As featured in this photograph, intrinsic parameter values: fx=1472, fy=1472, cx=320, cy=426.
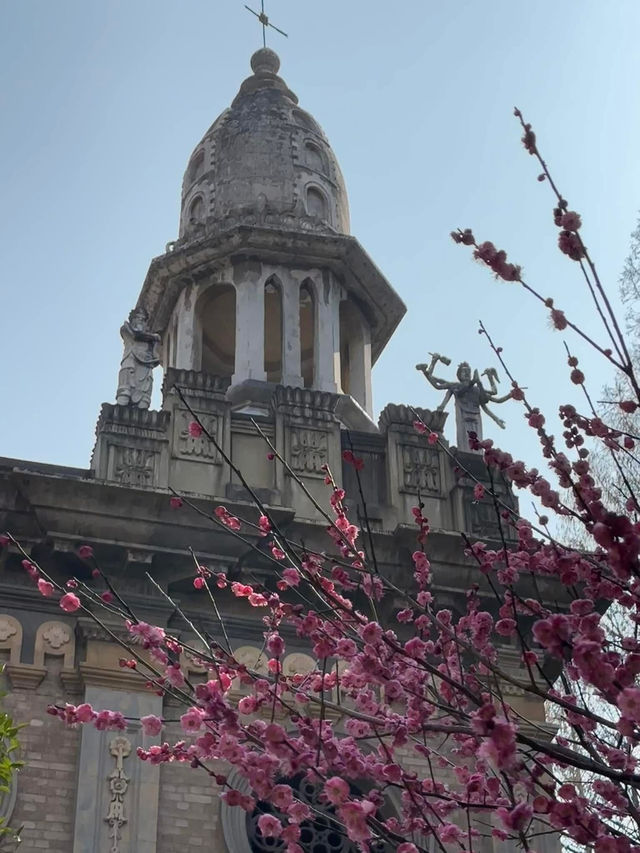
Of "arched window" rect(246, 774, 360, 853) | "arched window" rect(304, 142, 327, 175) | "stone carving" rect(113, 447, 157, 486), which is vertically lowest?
"arched window" rect(246, 774, 360, 853)

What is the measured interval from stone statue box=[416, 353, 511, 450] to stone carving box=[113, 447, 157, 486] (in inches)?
170

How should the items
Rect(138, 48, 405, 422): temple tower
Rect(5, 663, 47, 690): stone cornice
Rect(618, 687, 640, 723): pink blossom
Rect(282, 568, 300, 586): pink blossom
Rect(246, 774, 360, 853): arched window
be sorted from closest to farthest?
Rect(618, 687, 640, 723): pink blossom → Rect(282, 568, 300, 586): pink blossom → Rect(246, 774, 360, 853): arched window → Rect(5, 663, 47, 690): stone cornice → Rect(138, 48, 405, 422): temple tower

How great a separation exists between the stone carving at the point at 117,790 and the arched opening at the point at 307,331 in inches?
314

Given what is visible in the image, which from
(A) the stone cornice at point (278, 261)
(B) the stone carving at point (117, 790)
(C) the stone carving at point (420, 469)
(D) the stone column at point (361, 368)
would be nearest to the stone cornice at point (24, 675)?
(B) the stone carving at point (117, 790)

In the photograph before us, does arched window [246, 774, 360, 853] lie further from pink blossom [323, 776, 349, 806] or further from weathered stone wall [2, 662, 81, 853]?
pink blossom [323, 776, 349, 806]

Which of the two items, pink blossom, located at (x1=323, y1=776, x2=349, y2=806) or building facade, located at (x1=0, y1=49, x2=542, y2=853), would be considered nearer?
pink blossom, located at (x1=323, y1=776, x2=349, y2=806)

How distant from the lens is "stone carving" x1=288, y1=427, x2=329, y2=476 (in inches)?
707

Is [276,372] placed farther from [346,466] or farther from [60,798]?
[60,798]

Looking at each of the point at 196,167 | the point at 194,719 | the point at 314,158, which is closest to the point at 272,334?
the point at 314,158

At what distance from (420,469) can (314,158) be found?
785cm

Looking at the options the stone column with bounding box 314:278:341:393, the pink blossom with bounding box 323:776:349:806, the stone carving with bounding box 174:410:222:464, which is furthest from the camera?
the stone column with bounding box 314:278:341:393

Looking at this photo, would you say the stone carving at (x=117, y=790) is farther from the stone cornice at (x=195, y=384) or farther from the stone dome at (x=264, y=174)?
the stone dome at (x=264, y=174)

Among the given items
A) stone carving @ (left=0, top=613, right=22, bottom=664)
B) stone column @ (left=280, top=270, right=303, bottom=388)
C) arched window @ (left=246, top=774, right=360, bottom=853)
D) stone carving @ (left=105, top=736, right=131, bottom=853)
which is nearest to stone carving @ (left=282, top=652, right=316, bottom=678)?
arched window @ (left=246, top=774, right=360, bottom=853)

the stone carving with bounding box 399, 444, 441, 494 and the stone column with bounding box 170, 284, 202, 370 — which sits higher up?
the stone column with bounding box 170, 284, 202, 370
